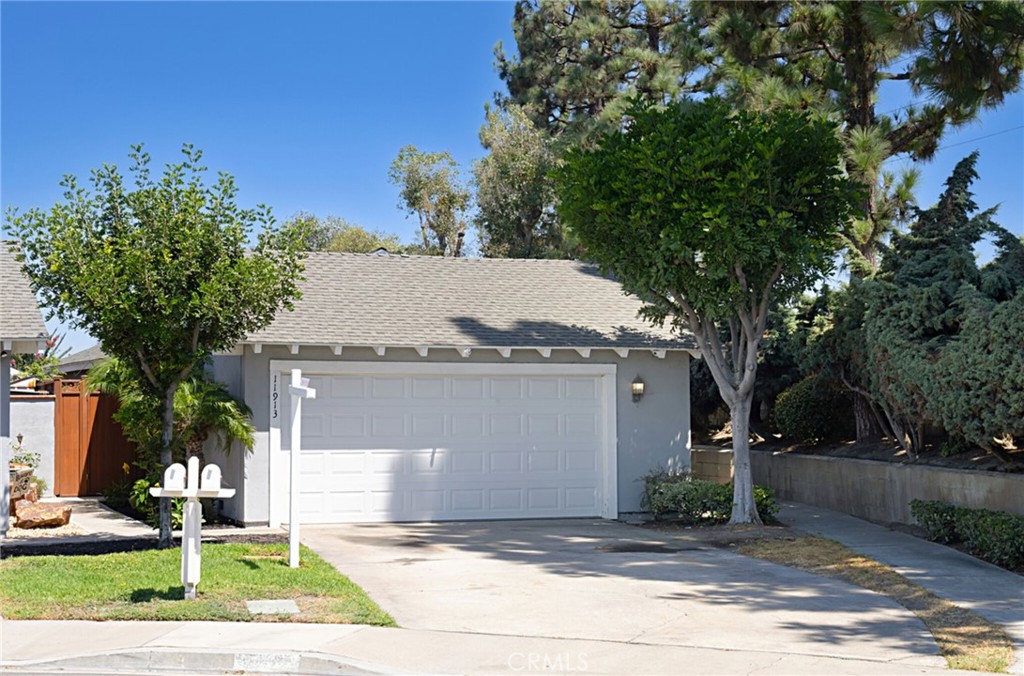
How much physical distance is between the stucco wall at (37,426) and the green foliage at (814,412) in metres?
13.0

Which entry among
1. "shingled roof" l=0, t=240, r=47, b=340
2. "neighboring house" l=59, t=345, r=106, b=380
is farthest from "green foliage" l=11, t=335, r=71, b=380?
"shingled roof" l=0, t=240, r=47, b=340

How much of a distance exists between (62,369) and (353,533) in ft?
41.2

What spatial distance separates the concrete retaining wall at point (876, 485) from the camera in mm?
14000

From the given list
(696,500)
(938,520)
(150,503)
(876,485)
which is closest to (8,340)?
(150,503)

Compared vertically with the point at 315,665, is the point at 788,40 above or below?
above

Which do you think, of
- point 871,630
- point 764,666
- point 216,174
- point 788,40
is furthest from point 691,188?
point 764,666

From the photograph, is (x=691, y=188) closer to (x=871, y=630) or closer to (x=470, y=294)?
(x=470, y=294)

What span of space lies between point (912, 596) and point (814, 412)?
28.9 feet

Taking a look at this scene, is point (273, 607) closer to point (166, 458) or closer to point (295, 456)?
point (295, 456)

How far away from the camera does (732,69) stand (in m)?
17.4

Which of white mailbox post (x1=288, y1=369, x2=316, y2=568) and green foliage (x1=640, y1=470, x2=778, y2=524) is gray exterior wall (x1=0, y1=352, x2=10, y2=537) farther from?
green foliage (x1=640, y1=470, x2=778, y2=524)

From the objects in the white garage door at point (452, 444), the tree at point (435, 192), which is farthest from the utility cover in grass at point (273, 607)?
the tree at point (435, 192)

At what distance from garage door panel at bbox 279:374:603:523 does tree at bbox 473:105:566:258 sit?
16.8 metres

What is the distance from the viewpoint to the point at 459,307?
18031mm
